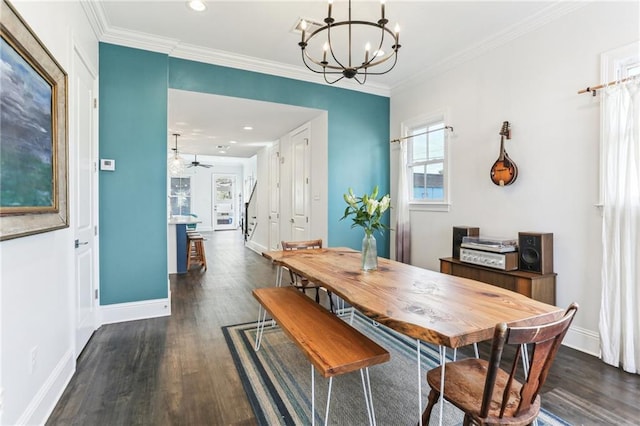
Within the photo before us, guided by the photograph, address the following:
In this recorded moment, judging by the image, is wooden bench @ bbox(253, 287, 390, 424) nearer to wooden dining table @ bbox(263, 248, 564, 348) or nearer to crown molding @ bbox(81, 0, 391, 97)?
wooden dining table @ bbox(263, 248, 564, 348)

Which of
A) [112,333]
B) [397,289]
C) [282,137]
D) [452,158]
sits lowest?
[112,333]

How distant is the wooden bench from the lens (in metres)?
1.46

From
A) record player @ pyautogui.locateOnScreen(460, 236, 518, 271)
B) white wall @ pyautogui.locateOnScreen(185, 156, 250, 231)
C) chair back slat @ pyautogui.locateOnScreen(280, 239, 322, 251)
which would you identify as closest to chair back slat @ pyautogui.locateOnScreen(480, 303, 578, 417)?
record player @ pyautogui.locateOnScreen(460, 236, 518, 271)

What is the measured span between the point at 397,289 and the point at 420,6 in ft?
7.98

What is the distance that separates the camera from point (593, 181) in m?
2.55

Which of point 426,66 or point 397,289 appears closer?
point 397,289

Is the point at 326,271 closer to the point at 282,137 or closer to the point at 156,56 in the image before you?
the point at 156,56

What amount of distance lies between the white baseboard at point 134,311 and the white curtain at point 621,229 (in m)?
3.85

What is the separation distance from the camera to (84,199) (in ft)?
8.77

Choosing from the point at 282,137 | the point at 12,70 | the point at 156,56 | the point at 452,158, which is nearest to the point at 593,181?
the point at 452,158

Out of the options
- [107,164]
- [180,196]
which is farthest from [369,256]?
[180,196]

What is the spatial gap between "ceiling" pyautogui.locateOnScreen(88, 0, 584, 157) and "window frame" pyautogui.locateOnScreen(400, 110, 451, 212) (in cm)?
54

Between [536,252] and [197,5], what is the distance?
3.54 m

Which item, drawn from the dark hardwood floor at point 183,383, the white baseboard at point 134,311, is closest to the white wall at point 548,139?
the dark hardwood floor at point 183,383
